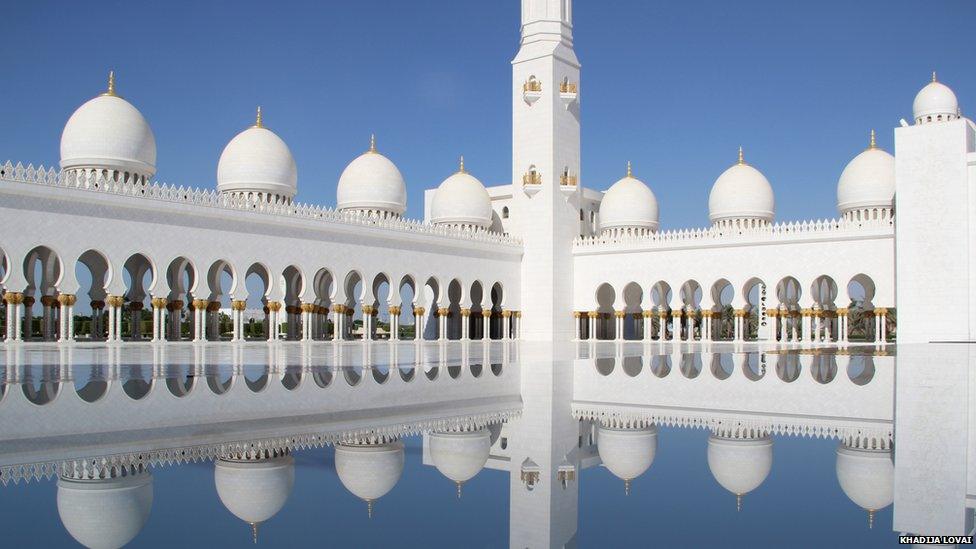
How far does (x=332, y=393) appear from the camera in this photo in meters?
5.27

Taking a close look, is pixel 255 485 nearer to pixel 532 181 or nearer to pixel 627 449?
pixel 627 449

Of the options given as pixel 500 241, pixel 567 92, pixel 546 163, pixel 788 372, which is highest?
pixel 567 92

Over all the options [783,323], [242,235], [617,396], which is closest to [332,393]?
[617,396]

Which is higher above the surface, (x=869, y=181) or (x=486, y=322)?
(x=869, y=181)

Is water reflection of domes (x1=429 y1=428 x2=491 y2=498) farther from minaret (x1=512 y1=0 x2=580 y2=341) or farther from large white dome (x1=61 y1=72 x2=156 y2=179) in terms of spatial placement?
minaret (x1=512 y1=0 x2=580 y2=341)

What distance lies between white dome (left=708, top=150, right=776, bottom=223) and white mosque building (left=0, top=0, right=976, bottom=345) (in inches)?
2.0

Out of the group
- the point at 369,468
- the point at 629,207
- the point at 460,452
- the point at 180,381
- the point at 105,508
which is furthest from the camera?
the point at 629,207

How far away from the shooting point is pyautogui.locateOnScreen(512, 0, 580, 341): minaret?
2575 cm

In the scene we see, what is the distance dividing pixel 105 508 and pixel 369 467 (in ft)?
2.85

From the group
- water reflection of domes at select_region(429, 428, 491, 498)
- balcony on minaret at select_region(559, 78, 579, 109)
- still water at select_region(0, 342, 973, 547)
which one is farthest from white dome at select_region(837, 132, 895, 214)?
water reflection of domes at select_region(429, 428, 491, 498)

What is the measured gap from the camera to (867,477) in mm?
2635

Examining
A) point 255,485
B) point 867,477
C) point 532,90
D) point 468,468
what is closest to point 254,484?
point 255,485

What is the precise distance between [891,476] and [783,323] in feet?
70.8

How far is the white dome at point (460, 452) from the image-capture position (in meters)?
2.75
